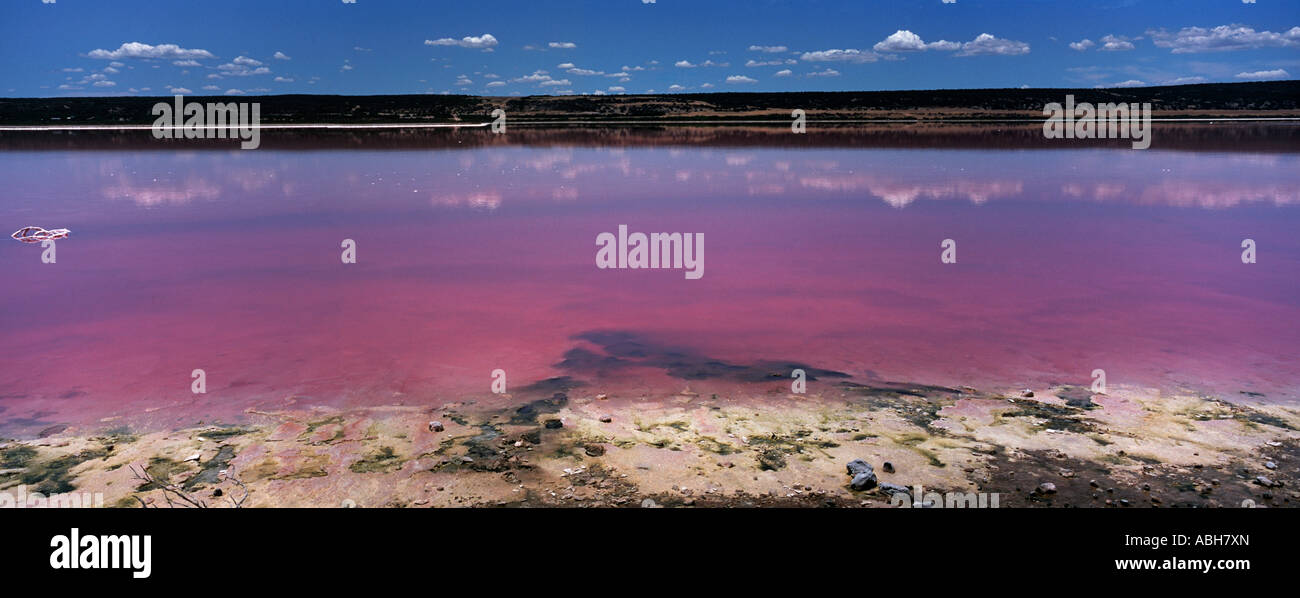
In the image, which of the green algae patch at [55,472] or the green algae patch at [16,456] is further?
the green algae patch at [16,456]

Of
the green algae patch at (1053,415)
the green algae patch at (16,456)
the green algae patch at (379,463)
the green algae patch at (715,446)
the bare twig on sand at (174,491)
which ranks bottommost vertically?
the bare twig on sand at (174,491)

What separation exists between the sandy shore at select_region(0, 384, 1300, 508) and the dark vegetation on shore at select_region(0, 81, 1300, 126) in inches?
3021

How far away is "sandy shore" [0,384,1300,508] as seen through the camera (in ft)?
15.7

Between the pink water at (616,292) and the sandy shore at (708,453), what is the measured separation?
0.51m

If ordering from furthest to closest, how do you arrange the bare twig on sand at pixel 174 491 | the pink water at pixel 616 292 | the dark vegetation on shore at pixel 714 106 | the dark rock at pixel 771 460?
the dark vegetation on shore at pixel 714 106 → the pink water at pixel 616 292 → the dark rock at pixel 771 460 → the bare twig on sand at pixel 174 491

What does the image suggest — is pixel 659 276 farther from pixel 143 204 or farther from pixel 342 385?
pixel 143 204

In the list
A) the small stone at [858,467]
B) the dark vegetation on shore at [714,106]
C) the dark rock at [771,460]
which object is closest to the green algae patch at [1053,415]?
the small stone at [858,467]

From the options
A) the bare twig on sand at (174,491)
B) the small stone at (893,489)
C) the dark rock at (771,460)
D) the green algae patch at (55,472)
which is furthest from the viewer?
the dark rock at (771,460)

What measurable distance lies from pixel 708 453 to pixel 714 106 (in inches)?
3907

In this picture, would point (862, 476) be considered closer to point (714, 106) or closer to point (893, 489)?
point (893, 489)

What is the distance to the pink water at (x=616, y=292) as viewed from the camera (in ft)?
23.0

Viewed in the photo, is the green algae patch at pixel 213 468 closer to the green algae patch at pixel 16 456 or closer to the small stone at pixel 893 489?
the green algae patch at pixel 16 456

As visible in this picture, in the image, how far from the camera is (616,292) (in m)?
9.93
